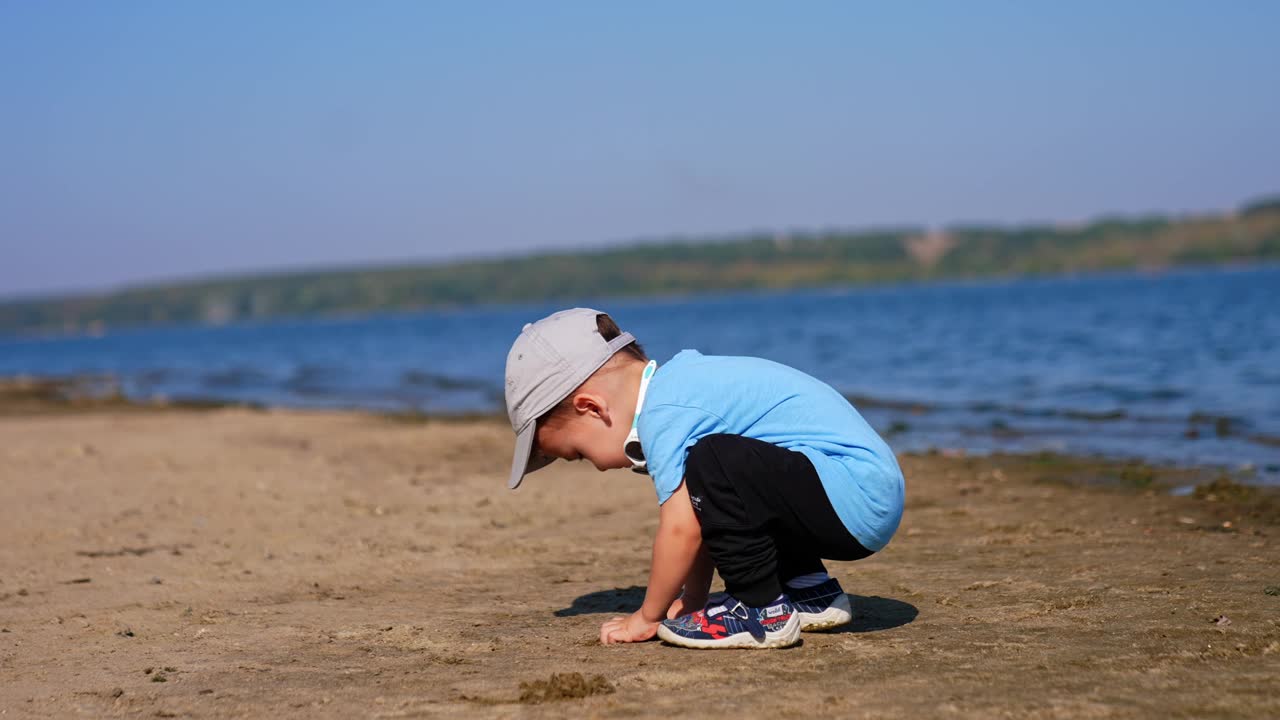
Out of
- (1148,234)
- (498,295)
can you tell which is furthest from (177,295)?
(1148,234)

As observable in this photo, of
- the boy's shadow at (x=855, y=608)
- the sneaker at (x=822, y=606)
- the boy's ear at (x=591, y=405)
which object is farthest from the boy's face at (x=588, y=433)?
the boy's shadow at (x=855, y=608)

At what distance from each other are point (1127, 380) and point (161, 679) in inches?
566

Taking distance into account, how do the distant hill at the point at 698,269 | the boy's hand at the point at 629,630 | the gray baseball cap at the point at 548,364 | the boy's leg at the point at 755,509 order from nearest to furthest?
the boy's leg at the point at 755,509, the gray baseball cap at the point at 548,364, the boy's hand at the point at 629,630, the distant hill at the point at 698,269

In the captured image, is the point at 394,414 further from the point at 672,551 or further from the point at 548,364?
the point at 672,551

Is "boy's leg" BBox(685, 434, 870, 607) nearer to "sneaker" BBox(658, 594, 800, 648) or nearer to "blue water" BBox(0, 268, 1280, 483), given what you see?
"sneaker" BBox(658, 594, 800, 648)

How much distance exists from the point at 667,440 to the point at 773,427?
0.38 meters

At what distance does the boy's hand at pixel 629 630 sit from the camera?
4.02m

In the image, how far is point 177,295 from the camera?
160 metres

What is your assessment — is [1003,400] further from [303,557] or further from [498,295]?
[498,295]

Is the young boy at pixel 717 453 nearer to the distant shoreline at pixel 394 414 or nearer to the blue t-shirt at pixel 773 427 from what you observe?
the blue t-shirt at pixel 773 427

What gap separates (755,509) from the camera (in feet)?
12.3

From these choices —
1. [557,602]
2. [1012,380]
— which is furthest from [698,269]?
[557,602]

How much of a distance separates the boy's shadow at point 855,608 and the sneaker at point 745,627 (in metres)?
0.35

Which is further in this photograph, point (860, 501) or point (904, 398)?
point (904, 398)
